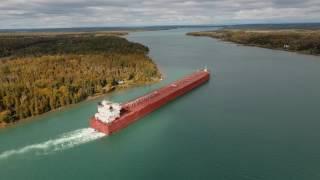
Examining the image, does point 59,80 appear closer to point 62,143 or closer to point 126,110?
point 126,110

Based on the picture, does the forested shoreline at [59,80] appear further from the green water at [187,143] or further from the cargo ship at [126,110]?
the cargo ship at [126,110]

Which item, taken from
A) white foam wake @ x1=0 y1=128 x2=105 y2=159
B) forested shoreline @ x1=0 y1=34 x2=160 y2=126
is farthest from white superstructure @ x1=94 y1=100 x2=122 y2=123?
forested shoreline @ x1=0 y1=34 x2=160 y2=126

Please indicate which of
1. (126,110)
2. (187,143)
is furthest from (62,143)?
(187,143)

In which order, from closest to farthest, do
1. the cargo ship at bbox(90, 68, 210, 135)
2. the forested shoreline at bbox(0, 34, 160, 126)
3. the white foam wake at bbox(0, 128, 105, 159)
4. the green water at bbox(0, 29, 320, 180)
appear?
the green water at bbox(0, 29, 320, 180)
the white foam wake at bbox(0, 128, 105, 159)
the cargo ship at bbox(90, 68, 210, 135)
the forested shoreline at bbox(0, 34, 160, 126)

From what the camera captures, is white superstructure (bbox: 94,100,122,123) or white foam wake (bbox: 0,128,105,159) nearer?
white foam wake (bbox: 0,128,105,159)

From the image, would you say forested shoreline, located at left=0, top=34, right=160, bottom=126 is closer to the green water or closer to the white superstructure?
the green water

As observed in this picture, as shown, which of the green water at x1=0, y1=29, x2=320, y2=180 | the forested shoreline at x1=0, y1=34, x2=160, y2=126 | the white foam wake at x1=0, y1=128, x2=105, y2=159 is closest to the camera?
the green water at x1=0, y1=29, x2=320, y2=180

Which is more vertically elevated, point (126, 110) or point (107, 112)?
point (107, 112)
